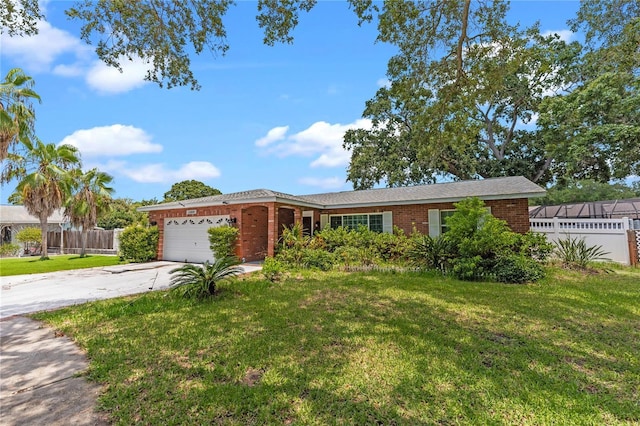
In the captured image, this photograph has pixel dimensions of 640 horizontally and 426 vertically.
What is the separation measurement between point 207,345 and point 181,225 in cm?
1193

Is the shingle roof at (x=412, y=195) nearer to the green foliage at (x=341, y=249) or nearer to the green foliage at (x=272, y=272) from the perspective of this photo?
the green foliage at (x=341, y=249)

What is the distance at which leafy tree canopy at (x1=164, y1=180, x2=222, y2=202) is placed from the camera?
3609 cm

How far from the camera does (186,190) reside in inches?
1427

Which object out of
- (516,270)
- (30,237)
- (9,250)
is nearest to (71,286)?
(516,270)

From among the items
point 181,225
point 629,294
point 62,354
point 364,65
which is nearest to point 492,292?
point 629,294

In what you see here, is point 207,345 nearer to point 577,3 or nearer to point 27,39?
point 27,39

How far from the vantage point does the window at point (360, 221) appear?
14789 mm

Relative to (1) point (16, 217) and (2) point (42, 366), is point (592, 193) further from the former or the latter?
(1) point (16, 217)

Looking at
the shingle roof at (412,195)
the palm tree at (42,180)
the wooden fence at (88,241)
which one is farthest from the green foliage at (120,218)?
the shingle roof at (412,195)

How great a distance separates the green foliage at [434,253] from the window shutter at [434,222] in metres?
3.29

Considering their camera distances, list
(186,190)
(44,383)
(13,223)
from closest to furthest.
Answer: (44,383)
(13,223)
(186,190)

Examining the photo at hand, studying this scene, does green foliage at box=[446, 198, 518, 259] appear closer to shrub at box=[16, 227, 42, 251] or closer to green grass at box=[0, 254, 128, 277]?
green grass at box=[0, 254, 128, 277]

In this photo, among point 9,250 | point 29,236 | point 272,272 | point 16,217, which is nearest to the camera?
point 272,272

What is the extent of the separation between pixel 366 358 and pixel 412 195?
11338 millimetres
